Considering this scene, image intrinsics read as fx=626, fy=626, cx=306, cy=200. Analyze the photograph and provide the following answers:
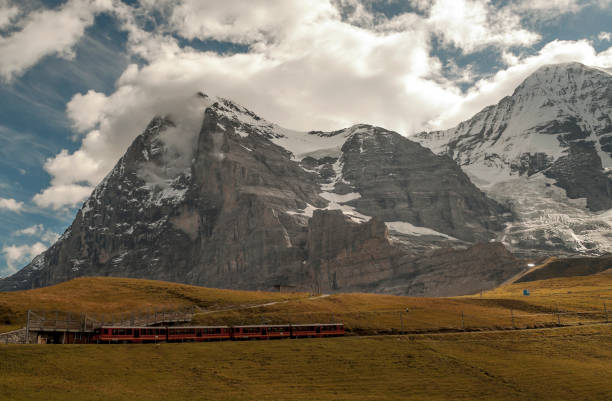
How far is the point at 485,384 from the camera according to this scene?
66750 millimetres

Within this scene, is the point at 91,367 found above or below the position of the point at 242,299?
below

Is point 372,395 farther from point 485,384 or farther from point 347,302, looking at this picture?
point 347,302

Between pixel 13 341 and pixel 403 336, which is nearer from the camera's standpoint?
pixel 13 341

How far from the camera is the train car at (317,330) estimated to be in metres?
86.4

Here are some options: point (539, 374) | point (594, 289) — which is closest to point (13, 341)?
point (539, 374)

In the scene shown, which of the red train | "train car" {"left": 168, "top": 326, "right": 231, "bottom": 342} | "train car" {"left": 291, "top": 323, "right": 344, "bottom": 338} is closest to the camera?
the red train

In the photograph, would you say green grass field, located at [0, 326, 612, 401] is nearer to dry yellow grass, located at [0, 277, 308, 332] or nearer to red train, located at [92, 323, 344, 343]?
red train, located at [92, 323, 344, 343]

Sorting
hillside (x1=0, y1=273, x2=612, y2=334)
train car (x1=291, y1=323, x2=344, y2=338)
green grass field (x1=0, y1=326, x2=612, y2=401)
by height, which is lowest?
green grass field (x1=0, y1=326, x2=612, y2=401)

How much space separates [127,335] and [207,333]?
10233mm

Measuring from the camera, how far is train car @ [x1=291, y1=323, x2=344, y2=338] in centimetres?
8638

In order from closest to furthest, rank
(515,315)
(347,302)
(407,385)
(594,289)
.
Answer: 1. (407,385)
2. (515,315)
3. (347,302)
4. (594,289)

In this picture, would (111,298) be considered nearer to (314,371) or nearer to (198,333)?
(198,333)

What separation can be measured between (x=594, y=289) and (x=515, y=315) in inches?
2941

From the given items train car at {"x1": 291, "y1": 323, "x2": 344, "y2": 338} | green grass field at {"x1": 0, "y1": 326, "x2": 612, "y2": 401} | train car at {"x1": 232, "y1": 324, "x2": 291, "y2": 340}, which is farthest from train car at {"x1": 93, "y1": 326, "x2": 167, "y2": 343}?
train car at {"x1": 291, "y1": 323, "x2": 344, "y2": 338}
